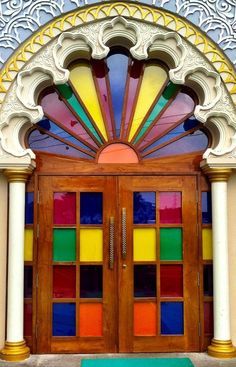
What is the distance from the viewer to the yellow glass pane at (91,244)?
549cm

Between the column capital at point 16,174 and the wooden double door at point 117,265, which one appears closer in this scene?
the column capital at point 16,174

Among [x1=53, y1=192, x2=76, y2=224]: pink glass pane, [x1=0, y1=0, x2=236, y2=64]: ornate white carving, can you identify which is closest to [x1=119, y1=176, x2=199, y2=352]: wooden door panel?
[x1=53, y1=192, x2=76, y2=224]: pink glass pane

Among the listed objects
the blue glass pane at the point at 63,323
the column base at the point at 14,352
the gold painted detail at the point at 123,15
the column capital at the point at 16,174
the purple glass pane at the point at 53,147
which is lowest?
the column base at the point at 14,352

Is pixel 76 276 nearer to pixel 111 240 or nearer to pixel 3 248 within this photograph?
pixel 111 240

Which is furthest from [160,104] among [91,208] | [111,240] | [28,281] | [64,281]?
[28,281]

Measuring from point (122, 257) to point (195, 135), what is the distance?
67.1 inches

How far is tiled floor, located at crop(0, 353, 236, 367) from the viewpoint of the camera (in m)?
5.03

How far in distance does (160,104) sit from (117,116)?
54 cm

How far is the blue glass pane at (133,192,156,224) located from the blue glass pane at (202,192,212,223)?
1.93ft

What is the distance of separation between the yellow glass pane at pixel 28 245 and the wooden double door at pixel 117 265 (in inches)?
4.4

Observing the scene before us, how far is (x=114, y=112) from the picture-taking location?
5652 millimetres

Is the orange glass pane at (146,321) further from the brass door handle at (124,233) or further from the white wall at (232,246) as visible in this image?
the white wall at (232,246)

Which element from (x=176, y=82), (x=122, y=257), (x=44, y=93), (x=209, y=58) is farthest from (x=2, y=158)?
(x=209, y=58)

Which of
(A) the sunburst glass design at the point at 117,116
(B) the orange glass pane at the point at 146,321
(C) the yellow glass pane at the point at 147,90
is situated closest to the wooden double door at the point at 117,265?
(B) the orange glass pane at the point at 146,321
